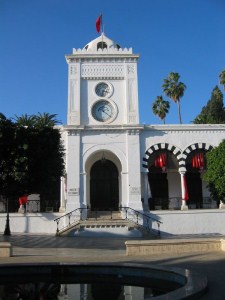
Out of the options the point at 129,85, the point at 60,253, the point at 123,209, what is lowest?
the point at 60,253

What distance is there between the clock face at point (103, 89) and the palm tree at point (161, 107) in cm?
1868

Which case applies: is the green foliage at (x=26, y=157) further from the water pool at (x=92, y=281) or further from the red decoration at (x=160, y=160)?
the red decoration at (x=160, y=160)

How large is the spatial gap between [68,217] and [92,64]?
1108 cm

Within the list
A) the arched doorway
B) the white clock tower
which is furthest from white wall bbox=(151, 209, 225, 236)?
the arched doorway

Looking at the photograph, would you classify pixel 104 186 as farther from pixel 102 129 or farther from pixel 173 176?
pixel 173 176

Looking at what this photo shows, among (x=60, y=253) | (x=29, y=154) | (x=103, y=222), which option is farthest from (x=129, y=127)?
(x=60, y=253)

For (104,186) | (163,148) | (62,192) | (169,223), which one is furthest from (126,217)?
(163,148)

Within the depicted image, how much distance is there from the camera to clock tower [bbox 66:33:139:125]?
1019 inches

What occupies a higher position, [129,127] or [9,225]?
[129,127]

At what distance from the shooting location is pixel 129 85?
86.5ft

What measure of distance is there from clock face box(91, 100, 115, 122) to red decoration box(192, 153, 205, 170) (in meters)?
6.52

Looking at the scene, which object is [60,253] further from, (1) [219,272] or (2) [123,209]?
(2) [123,209]

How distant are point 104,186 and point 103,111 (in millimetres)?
5586

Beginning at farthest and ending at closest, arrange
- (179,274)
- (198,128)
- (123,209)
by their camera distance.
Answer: (198,128)
(123,209)
(179,274)
